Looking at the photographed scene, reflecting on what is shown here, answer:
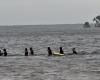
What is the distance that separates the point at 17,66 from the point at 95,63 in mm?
10005

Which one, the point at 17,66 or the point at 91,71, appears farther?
the point at 17,66

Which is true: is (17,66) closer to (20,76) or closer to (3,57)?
(20,76)

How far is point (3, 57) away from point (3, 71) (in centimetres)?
1881

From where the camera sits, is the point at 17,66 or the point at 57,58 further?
the point at 57,58

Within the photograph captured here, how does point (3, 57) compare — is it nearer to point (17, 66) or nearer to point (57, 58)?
point (57, 58)

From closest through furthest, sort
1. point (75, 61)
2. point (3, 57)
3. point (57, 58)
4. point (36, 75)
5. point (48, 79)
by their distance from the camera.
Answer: point (48, 79) < point (36, 75) < point (75, 61) < point (57, 58) < point (3, 57)

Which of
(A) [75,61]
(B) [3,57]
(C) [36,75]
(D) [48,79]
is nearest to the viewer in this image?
(D) [48,79]

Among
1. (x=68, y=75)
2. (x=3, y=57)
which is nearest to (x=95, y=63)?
(x=68, y=75)

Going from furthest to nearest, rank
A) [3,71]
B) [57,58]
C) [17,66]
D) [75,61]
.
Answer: [57,58]
[75,61]
[17,66]
[3,71]

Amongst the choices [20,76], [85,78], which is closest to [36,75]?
[20,76]

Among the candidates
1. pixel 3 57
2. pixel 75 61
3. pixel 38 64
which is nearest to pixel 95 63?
pixel 75 61

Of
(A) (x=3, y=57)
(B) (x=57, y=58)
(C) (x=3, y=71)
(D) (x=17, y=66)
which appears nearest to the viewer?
(C) (x=3, y=71)

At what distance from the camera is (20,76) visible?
140 feet

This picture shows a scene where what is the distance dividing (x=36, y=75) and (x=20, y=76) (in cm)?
166
